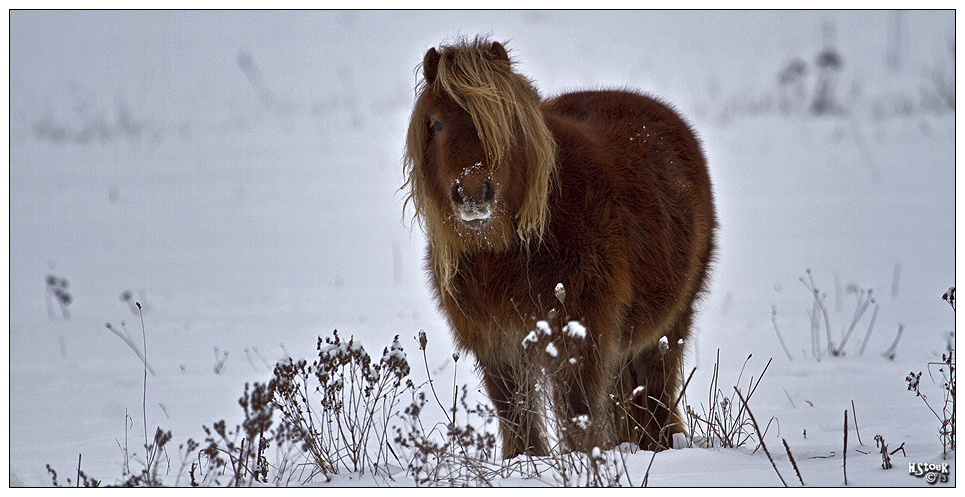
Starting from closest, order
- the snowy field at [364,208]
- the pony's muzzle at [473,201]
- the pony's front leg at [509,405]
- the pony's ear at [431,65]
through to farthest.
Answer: the pony's muzzle at [473,201]
the pony's ear at [431,65]
the pony's front leg at [509,405]
the snowy field at [364,208]

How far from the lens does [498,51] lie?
367 centimetres

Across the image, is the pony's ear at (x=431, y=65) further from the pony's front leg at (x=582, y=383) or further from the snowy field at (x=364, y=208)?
the pony's front leg at (x=582, y=383)

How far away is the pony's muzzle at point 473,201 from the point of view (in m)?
3.22

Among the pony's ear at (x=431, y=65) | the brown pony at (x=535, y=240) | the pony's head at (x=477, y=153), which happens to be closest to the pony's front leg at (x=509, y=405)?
the brown pony at (x=535, y=240)

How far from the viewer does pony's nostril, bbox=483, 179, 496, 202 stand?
3.24 metres

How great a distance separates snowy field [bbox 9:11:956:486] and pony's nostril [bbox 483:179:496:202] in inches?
30.6

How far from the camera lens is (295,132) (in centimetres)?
1390

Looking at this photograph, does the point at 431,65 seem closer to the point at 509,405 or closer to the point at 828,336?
the point at 509,405

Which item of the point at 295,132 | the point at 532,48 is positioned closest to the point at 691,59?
the point at 532,48

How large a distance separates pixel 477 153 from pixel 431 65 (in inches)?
21.3

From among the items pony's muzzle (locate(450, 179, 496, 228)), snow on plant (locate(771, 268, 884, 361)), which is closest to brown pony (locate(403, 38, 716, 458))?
pony's muzzle (locate(450, 179, 496, 228))

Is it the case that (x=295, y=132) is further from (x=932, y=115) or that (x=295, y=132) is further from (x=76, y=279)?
(x=932, y=115)

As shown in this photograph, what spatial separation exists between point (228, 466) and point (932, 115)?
11.5 m

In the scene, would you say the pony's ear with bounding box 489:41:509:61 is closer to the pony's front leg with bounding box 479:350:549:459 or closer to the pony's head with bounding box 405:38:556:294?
the pony's head with bounding box 405:38:556:294
